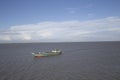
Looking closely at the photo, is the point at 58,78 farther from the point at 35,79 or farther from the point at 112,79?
the point at 112,79

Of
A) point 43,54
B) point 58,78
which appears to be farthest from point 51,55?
point 58,78

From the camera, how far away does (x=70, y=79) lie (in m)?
28.4

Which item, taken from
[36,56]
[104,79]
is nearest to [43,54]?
[36,56]

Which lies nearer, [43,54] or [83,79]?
[83,79]

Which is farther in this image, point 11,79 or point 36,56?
point 36,56

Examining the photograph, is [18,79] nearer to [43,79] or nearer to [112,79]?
[43,79]

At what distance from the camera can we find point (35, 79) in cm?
2903

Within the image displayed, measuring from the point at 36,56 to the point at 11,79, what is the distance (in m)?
35.2

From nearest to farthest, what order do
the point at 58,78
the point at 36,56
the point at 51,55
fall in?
the point at 58,78
the point at 36,56
the point at 51,55

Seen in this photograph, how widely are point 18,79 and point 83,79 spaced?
1343 centimetres

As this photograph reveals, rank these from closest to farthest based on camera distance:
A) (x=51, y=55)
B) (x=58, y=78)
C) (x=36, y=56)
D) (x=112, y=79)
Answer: (x=112, y=79), (x=58, y=78), (x=36, y=56), (x=51, y=55)

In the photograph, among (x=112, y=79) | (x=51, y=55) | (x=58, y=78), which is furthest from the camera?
(x=51, y=55)

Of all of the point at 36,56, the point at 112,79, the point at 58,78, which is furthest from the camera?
the point at 36,56

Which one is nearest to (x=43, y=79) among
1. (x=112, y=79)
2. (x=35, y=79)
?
(x=35, y=79)
